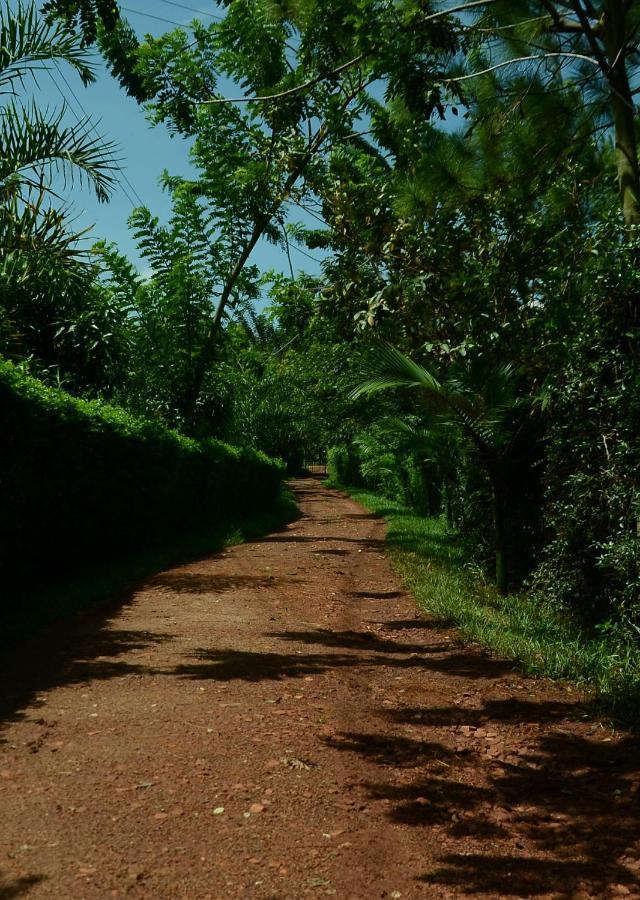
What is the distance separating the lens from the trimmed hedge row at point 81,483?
7238mm

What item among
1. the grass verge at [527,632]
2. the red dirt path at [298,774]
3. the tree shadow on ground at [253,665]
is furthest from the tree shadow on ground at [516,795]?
the tree shadow on ground at [253,665]

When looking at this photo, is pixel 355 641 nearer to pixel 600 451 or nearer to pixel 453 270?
pixel 600 451

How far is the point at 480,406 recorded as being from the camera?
26.2ft

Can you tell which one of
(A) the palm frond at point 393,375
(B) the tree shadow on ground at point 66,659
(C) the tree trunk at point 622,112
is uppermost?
(C) the tree trunk at point 622,112

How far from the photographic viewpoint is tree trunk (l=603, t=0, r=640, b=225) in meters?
6.59

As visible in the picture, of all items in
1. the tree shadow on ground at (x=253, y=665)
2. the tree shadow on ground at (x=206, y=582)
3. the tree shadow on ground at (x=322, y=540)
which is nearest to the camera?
the tree shadow on ground at (x=253, y=665)

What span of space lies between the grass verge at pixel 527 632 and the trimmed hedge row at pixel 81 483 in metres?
3.74

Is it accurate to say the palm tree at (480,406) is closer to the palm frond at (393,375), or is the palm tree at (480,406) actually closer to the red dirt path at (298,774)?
the palm frond at (393,375)

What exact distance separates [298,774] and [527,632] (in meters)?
3.31

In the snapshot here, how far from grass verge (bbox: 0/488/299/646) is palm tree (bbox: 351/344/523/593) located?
332 centimetres

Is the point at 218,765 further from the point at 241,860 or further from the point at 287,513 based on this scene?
the point at 287,513

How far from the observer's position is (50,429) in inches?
320

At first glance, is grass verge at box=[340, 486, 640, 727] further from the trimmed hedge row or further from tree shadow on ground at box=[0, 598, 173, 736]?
the trimmed hedge row

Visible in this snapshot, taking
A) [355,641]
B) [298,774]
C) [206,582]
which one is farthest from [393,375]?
[298,774]
